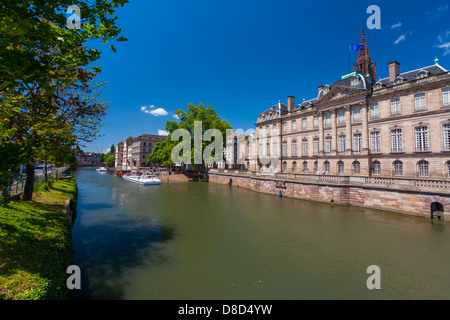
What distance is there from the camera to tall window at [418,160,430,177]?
24.2 m

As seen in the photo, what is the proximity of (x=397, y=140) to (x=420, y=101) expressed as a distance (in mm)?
4891

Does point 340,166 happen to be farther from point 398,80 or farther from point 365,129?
point 398,80

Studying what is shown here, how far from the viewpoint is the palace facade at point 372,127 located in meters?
23.4

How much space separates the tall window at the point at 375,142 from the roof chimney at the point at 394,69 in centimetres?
748

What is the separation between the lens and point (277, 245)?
11.6m

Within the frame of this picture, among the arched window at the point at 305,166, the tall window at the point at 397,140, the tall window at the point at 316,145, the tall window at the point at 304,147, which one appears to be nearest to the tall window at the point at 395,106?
the tall window at the point at 397,140

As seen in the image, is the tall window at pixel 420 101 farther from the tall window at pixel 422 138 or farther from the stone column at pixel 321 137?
the stone column at pixel 321 137

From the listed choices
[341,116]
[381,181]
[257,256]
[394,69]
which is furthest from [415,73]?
[257,256]

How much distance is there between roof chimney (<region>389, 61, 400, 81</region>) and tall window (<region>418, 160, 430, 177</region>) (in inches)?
457

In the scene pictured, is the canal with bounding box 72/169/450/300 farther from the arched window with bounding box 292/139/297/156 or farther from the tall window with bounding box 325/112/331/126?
the arched window with bounding box 292/139/297/156

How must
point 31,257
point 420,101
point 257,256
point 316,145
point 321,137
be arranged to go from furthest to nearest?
1. point 316,145
2. point 321,137
3. point 420,101
4. point 257,256
5. point 31,257

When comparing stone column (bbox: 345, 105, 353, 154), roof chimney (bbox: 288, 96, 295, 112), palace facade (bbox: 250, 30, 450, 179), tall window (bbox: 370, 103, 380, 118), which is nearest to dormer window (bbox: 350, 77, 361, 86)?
palace facade (bbox: 250, 30, 450, 179)

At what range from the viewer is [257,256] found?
10.2m
